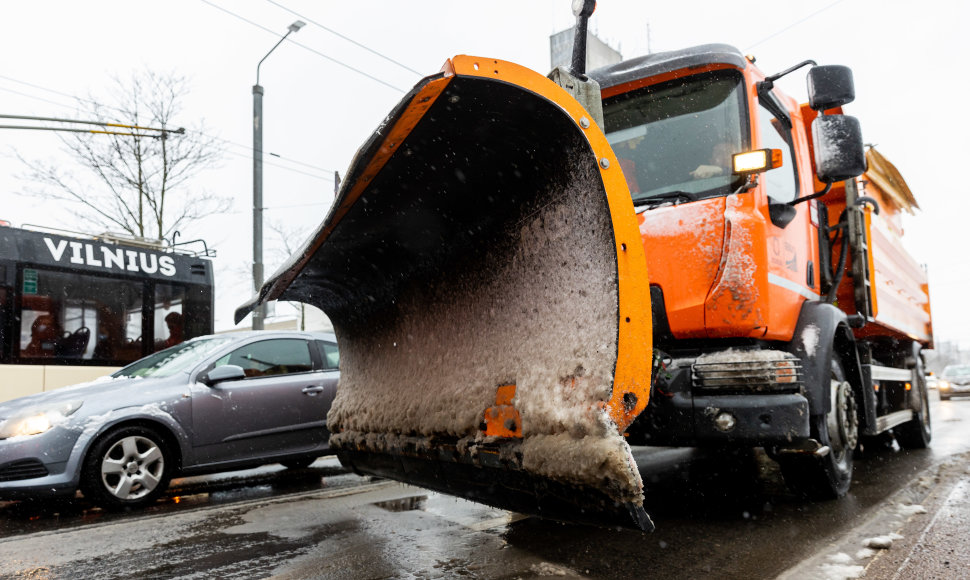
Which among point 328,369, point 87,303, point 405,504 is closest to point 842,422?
point 405,504

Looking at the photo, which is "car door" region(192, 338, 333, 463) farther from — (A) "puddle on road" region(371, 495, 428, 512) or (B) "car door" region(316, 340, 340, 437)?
(A) "puddle on road" region(371, 495, 428, 512)

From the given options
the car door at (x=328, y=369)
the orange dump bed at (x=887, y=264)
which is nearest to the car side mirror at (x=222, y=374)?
the car door at (x=328, y=369)

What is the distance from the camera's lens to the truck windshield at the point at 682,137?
400cm

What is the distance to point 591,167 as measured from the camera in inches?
103

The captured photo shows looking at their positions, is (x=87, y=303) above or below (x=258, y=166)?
below

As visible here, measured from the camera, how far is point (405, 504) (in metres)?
4.80

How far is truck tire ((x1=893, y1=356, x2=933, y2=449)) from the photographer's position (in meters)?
7.27

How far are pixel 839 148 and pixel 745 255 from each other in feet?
3.08

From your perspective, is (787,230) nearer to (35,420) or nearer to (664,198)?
(664,198)

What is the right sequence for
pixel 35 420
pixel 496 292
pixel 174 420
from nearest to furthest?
pixel 496 292
pixel 35 420
pixel 174 420

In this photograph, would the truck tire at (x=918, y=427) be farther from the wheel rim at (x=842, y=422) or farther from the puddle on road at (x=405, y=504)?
the puddle on road at (x=405, y=504)

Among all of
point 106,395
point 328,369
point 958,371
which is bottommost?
point 958,371

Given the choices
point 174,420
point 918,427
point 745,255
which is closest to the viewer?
point 745,255

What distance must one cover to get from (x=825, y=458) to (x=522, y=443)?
8.00 feet
